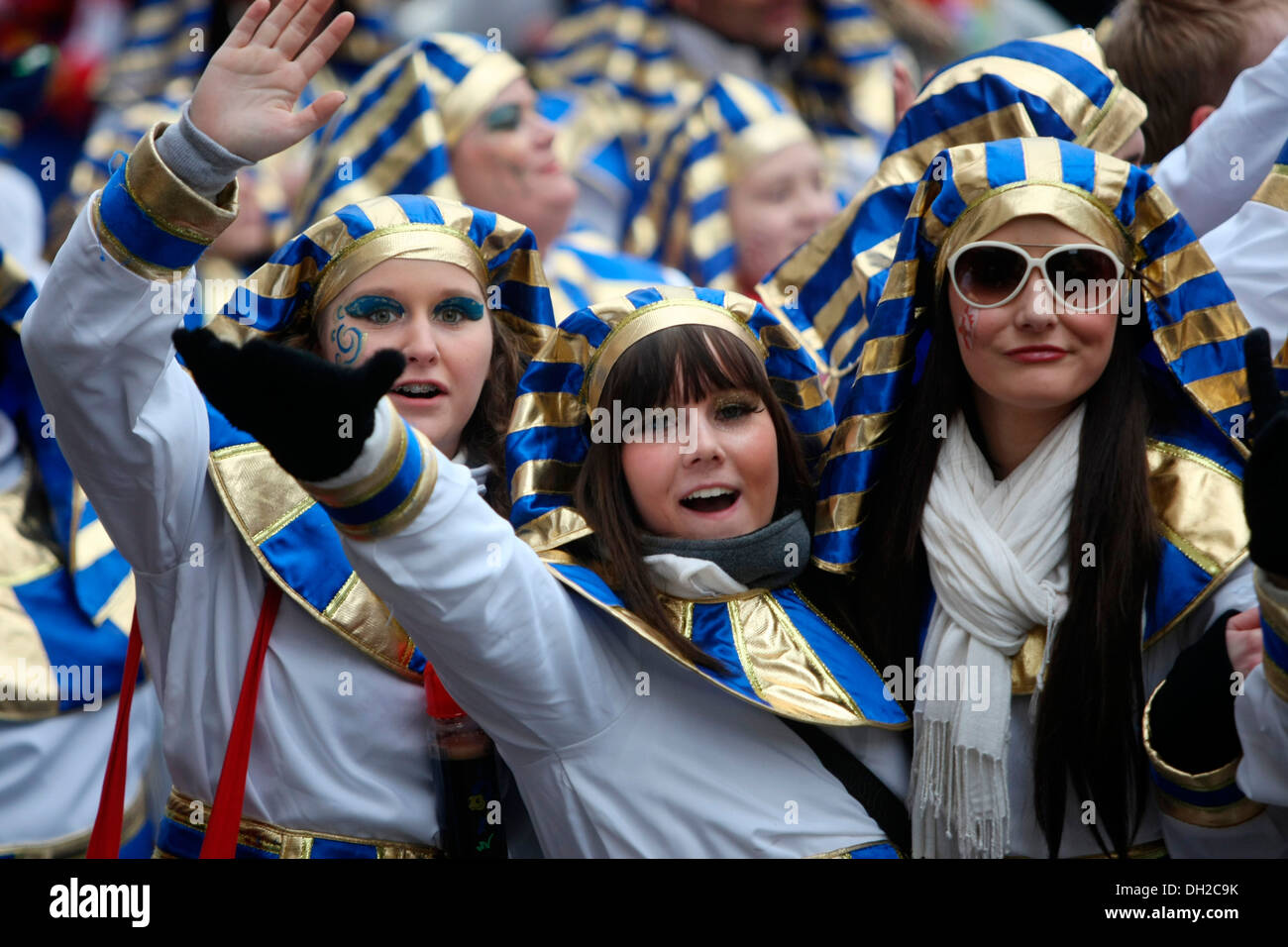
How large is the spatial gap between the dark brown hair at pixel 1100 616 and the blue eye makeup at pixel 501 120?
96.9 inches

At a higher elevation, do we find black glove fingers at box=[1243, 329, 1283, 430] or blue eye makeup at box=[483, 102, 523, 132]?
blue eye makeup at box=[483, 102, 523, 132]

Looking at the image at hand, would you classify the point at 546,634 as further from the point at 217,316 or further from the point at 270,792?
the point at 217,316

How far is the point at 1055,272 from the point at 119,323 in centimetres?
153

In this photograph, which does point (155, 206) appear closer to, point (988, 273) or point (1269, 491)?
point (988, 273)

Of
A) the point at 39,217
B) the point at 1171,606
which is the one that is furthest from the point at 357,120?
the point at 1171,606

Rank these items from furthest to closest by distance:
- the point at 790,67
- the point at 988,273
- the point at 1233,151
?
the point at 790,67 → the point at 1233,151 → the point at 988,273

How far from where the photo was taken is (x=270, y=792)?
2848 mm

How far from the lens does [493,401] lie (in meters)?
3.20

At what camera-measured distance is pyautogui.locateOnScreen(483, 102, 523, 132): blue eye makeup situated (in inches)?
190

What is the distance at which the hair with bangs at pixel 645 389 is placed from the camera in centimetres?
278

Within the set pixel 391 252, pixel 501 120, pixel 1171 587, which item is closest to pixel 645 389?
pixel 391 252

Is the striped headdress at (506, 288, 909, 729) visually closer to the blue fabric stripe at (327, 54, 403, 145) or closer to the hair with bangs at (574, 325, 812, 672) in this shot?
the hair with bangs at (574, 325, 812, 672)

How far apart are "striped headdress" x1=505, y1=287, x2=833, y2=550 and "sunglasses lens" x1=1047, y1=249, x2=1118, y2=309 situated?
1.74 ft

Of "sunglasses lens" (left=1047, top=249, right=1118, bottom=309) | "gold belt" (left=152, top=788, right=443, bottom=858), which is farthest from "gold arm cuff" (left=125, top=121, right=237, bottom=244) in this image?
"sunglasses lens" (left=1047, top=249, right=1118, bottom=309)
